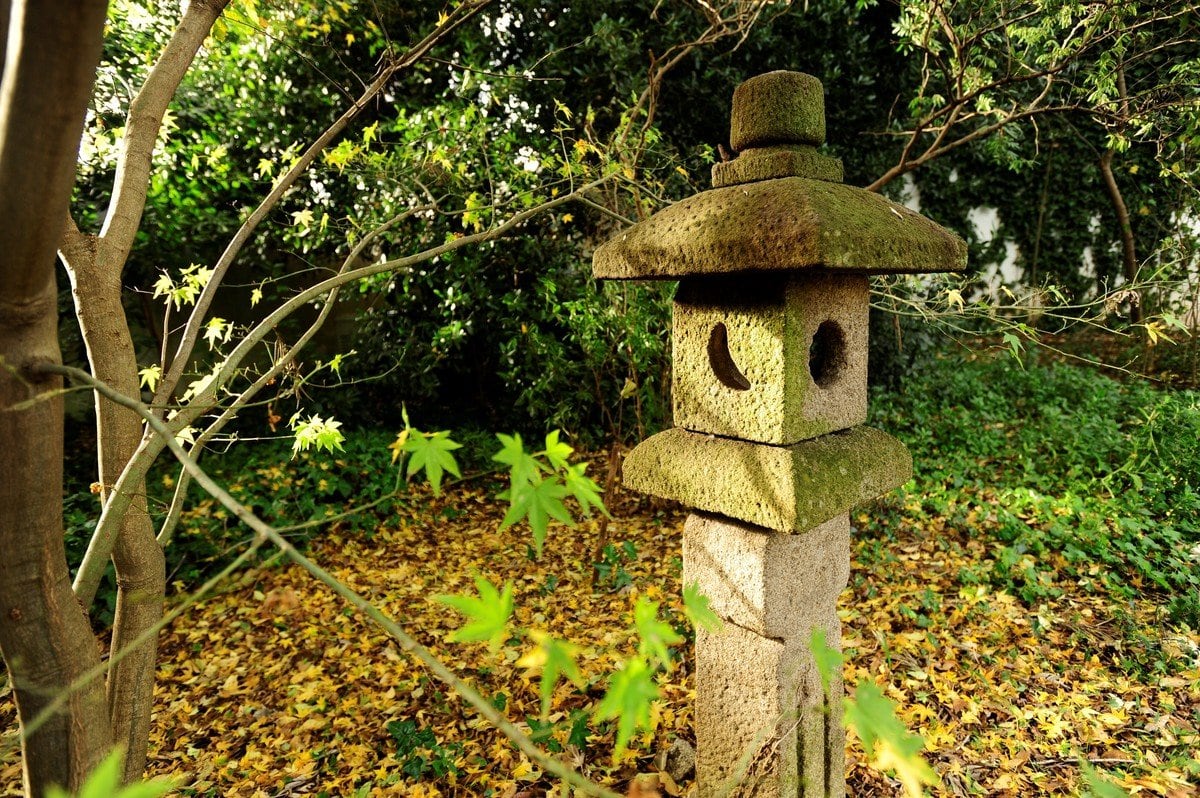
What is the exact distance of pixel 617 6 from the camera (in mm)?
5617

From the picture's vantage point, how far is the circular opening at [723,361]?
1975 mm

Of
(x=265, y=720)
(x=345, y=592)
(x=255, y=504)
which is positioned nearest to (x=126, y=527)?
(x=345, y=592)

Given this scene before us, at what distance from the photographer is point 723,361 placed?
6.70 feet

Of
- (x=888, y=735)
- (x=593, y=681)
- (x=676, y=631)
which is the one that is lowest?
(x=593, y=681)

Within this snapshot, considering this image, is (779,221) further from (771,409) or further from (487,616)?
(487,616)

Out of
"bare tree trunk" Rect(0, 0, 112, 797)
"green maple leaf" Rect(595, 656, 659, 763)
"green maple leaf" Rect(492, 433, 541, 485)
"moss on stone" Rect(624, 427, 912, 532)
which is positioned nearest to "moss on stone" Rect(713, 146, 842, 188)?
"moss on stone" Rect(624, 427, 912, 532)

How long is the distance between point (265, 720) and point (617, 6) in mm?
6097

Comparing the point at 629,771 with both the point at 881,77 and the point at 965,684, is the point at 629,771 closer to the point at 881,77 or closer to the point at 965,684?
the point at 965,684

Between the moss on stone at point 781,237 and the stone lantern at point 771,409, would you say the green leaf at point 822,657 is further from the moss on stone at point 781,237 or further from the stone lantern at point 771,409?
the moss on stone at point 781,237

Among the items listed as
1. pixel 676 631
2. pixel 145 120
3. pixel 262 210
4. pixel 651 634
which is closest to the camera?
pixel 651 634

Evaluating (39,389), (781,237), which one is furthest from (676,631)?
(39,389)

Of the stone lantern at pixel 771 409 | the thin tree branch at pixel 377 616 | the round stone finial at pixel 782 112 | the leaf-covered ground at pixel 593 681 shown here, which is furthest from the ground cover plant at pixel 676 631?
the round stone finial at pixel 782 112

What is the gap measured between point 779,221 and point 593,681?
2491mm

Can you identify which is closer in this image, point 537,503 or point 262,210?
point 537,503
